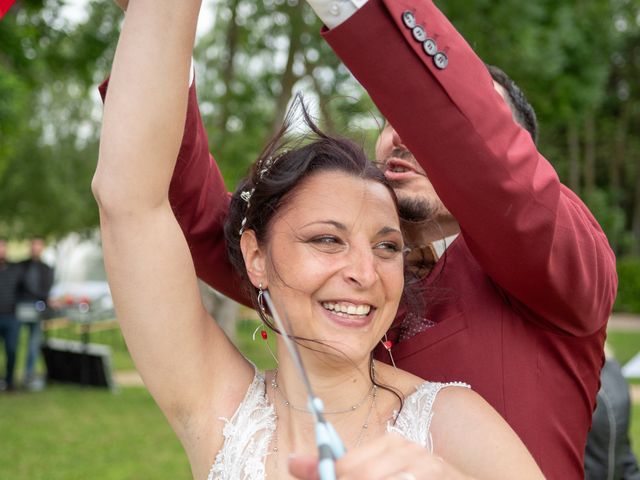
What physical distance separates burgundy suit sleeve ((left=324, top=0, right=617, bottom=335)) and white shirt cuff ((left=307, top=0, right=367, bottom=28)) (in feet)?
0.04

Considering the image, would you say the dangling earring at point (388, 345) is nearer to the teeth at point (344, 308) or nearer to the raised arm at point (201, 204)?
the teeth at point (344, 308)

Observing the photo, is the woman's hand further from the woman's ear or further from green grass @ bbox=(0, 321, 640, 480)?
green grass @ bbox=(0, 321, 640, 480)

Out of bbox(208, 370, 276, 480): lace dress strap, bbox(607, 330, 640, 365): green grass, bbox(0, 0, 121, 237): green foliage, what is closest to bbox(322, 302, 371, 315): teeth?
bbox(208, 370, 276, 480): lace dress strap

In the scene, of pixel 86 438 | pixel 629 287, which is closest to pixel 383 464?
pixel 86 438

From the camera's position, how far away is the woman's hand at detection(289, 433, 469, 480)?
1211 millimetres

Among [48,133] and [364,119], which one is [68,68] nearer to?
[364,119]

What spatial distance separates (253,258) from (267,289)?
0.36ft

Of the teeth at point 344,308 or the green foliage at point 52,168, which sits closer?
the teeth at point 344,308

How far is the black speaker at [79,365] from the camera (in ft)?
46.6

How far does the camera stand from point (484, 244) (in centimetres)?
181

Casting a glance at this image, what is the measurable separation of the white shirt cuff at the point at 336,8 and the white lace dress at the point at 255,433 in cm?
90

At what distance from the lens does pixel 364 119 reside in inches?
110

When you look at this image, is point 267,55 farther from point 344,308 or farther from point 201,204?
point 344,308

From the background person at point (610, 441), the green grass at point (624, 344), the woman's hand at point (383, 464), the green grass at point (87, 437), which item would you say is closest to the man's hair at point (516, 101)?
the woman's hand at point (383, 464)
